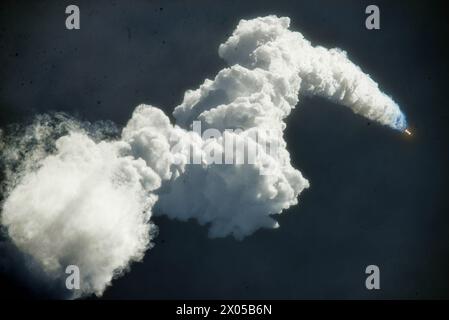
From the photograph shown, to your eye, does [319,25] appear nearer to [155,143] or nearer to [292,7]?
[292,7]

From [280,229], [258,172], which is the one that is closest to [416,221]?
[280,229]

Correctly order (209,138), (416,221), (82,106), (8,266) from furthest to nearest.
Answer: (416,221) < (82,106) < (209,138) < (8,266)

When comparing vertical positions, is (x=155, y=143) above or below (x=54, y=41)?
below

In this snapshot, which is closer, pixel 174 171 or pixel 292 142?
pixel 174 171

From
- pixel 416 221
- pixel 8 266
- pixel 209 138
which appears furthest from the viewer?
pixel 416 221

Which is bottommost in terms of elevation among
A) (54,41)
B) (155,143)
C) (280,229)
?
(280,229)

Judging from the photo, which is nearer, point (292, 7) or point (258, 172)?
point (258, 172)

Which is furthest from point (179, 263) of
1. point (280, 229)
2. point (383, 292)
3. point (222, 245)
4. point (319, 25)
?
point (319, 25)
